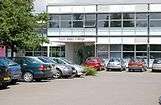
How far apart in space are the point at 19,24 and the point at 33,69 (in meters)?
7.77

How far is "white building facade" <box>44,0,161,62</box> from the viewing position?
57531mm

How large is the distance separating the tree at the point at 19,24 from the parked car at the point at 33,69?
5.00 m

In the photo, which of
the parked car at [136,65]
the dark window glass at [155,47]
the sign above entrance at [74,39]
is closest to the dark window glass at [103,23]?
the sign above entrance at [74,39]

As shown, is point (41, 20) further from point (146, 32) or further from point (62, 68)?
point (146, 32)

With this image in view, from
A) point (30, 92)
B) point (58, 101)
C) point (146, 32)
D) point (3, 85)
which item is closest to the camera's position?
point (58, 101)

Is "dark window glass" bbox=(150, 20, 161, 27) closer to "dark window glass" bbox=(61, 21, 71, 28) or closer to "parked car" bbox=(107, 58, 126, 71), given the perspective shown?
"parked car" bbox=(107, 58, 126, 71)

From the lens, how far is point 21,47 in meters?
36.5

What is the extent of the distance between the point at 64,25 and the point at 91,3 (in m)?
4.47

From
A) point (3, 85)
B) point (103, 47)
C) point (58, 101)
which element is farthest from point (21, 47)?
point (103, 47)

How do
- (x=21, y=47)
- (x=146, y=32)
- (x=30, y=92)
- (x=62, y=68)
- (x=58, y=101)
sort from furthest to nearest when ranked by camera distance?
(x=146, y=32), (x=21, y=47), (x=62, y=68), (x=30, y=92), (x=58, y=101)

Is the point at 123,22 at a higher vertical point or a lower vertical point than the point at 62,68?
higher

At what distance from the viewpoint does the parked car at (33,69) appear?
27.7 m

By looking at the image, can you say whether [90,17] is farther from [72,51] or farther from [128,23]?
[72,51]

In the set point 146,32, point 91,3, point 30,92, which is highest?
point 91,3
